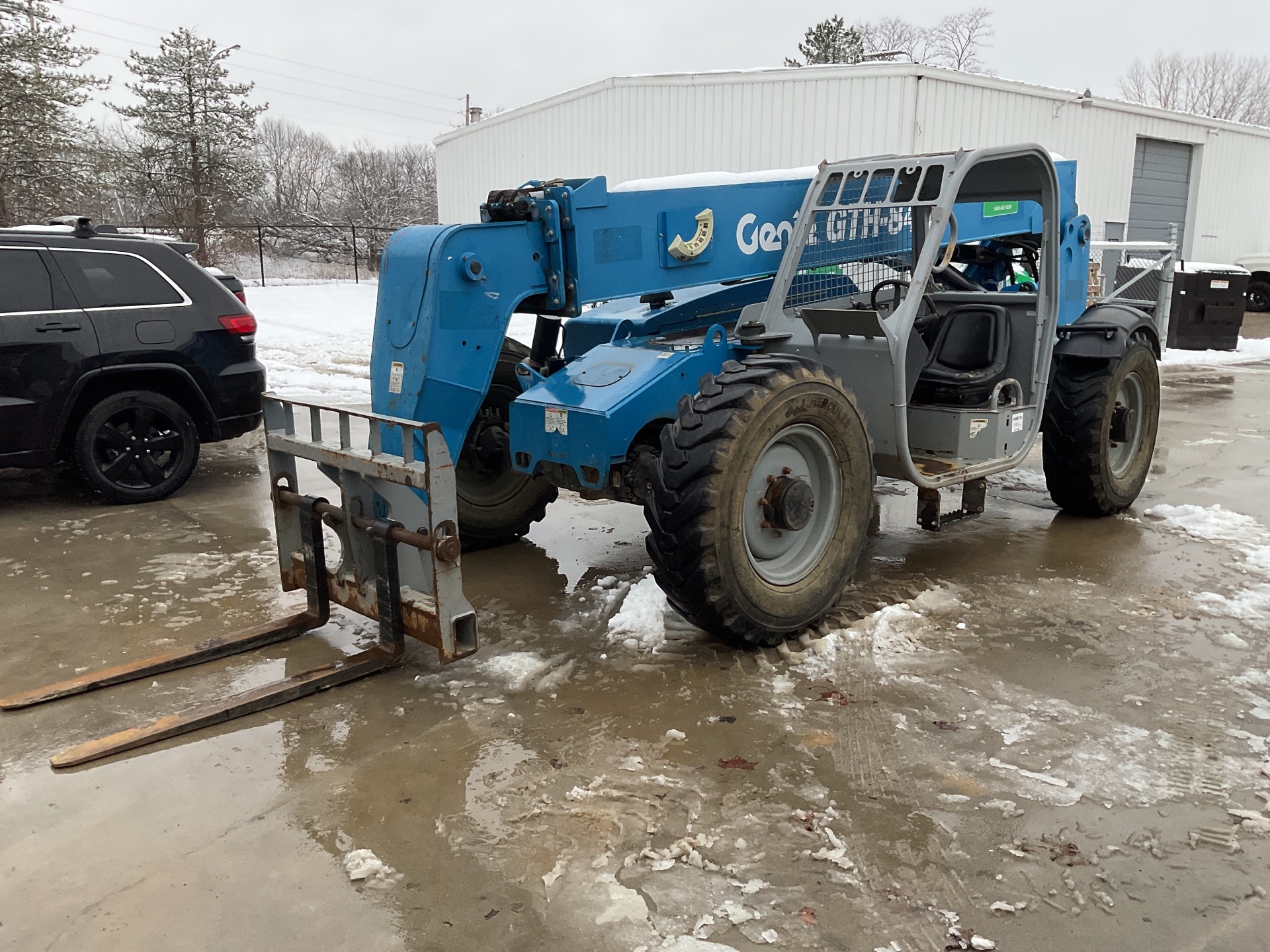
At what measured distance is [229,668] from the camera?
14.7 feet

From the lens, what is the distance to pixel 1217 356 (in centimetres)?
1705

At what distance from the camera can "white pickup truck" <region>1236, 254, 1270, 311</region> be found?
79.6 feet

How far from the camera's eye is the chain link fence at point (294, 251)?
103 feet

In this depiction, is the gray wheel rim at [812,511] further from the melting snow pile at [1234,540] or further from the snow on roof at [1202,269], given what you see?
the snow on roof at [1202,269]

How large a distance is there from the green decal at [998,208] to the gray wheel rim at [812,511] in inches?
90.9

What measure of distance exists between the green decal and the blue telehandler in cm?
1

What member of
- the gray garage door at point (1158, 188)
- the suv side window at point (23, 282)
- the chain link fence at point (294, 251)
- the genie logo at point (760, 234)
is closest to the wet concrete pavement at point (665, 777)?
the genie logo at point (760, 234)

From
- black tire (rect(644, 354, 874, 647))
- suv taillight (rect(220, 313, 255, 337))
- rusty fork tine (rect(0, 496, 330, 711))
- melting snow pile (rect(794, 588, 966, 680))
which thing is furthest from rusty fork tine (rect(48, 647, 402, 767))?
suv taillight (rect(220, 313, 255, 337))

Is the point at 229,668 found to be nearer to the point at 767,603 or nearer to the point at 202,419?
the point at 767,603

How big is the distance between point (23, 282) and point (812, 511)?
565cm

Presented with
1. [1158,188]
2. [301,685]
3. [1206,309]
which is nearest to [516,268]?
[301,685]

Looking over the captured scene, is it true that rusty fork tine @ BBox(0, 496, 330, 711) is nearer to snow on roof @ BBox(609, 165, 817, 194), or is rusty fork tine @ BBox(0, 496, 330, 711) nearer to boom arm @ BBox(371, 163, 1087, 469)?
boom arm @ BBox(371, 163, 1087, 469)

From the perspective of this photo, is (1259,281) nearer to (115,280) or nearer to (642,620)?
(642,620)

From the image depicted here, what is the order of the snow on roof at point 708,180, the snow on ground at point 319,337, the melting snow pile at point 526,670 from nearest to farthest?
the melting snow pile at point 526,670 < the snow on roof at point 708,180 < the snow on ground at point 319,337
